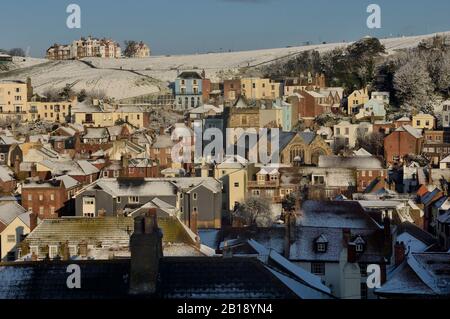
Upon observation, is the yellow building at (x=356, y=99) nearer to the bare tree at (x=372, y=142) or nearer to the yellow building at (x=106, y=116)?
the bare tree at (x=372, y=142)

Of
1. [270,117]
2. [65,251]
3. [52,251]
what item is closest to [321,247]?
[65,251]

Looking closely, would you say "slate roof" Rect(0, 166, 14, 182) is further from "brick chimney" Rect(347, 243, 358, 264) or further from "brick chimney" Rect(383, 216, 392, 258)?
"brick chimney" Rect(347, 243, 358, 264)

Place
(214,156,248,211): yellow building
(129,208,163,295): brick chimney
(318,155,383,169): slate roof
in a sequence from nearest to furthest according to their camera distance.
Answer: (129,208,163,295): brick chimney
(214,156,248,211): yellow building
(318,155,383,169): slate roof

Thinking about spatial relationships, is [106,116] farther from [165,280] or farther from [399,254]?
[165,280]

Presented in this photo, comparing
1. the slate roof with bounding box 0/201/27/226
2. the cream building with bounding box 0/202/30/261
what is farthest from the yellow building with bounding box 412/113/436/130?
the cream building with bounding box 0/202/30/261

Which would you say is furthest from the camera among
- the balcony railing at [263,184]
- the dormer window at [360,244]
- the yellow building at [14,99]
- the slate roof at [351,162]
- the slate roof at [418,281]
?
the yellow building at [14,99]

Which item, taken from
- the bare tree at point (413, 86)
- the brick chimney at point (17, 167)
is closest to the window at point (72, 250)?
the brick chimney at point (17, 167)

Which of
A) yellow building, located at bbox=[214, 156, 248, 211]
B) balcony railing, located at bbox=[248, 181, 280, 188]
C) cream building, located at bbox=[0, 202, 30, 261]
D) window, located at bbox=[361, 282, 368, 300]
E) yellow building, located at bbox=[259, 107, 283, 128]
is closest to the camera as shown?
window, located at bbox=[361, 282, 368, 300]
